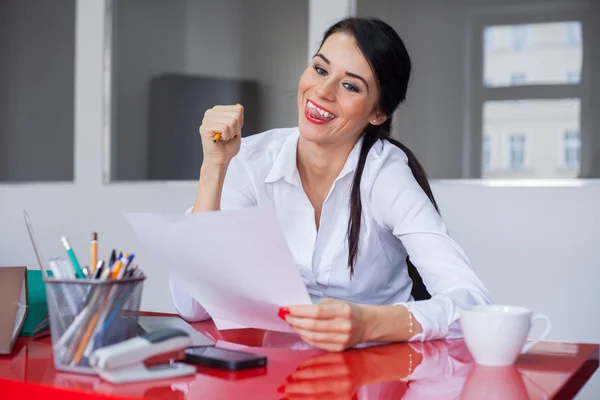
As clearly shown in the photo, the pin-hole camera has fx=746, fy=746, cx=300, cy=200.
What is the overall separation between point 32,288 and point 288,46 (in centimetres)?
182

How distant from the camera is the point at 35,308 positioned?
4.28 ft

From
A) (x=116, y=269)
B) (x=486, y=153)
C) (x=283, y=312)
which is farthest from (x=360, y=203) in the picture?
(x=486, y=153)

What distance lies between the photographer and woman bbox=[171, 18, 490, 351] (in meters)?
1.57

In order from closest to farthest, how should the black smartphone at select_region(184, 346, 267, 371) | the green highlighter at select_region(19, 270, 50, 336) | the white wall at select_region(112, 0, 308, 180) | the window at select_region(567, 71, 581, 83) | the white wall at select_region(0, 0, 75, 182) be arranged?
the black smartphone at select_region(184, 346, 267, 371) < the green highlighter at select_region(19, 270, 50, 336) < the window at select_region(567, 71, 581, 83) < the white wall at select_region(112, 0, 308, 180) < the white wall at select_region(0, 0, 75, 182)

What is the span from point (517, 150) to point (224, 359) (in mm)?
1886

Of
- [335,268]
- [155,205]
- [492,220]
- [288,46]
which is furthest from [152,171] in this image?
[335,268]

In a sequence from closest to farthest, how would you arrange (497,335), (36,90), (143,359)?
1. (143,359)
2. (497,335)
3. (36,90)

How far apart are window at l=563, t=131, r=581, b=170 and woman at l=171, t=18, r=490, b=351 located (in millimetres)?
941

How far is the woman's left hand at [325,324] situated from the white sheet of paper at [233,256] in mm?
21

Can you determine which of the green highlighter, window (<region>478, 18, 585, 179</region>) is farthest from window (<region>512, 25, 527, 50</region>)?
the green highlighter

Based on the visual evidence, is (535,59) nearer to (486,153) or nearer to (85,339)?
(486,153)

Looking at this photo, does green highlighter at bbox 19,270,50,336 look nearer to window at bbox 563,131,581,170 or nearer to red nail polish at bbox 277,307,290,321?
red nail polish at bbox 277,307,290,321

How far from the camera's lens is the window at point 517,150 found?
2605 millimetres

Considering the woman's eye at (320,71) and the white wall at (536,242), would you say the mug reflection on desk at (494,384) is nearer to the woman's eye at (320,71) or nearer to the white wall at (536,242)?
the woman's eye at (320,71)
